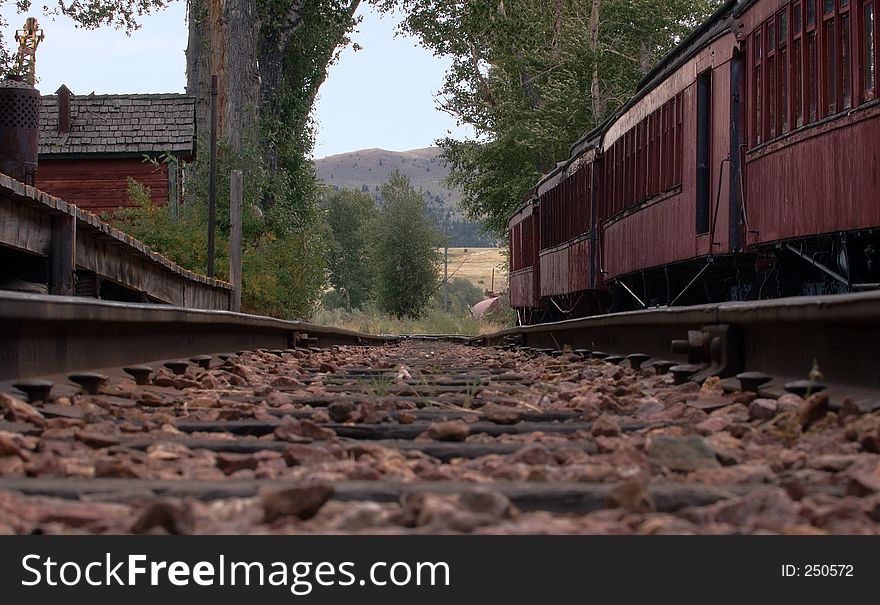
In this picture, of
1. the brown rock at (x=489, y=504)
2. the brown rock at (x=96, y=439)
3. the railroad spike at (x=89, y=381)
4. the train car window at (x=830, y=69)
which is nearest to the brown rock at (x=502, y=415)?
the brown rock at (x=96, y=439)

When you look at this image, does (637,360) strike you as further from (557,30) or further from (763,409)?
(557,30)

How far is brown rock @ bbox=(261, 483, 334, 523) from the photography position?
2.38 metres

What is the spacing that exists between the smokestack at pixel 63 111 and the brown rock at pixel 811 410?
101 feet

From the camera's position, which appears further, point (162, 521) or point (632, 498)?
point (632, 498)

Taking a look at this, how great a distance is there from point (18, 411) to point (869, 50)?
6139 mm

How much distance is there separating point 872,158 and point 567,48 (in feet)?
95.0

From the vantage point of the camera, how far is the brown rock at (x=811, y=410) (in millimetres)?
3863

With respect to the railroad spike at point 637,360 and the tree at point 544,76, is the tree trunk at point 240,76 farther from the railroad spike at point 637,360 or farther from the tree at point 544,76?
the railroad spike at point 637,360

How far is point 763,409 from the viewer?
423 centimetres

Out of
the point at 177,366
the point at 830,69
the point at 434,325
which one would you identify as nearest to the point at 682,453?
the point at 177,366

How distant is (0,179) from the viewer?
361 inches

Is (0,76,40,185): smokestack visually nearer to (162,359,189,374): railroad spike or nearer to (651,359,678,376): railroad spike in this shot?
(162,359,189,374): railroad spike

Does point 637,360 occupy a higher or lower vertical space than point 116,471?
higher

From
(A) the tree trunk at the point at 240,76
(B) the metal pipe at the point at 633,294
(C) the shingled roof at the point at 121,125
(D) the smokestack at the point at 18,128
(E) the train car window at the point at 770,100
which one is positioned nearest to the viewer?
(E) the train car window at the point at 770,100
